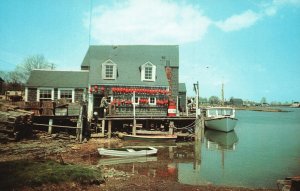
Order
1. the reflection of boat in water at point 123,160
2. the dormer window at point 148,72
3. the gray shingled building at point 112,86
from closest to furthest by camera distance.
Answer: the reflection of boat in water at point 123,160, the gray shingled building at point 112,86, the dormer window at point 148,72

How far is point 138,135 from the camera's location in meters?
25.2

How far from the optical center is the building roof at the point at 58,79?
29.3 meters

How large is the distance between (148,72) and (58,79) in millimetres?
10108

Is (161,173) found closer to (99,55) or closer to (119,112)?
(119,112)

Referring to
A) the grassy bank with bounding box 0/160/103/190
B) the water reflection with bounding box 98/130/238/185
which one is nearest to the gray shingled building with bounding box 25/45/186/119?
the water reflection with bounding box 98/130/238/185

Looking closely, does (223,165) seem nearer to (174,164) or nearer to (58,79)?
(174,164)

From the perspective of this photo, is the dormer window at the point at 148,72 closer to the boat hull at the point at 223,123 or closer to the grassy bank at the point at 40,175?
the boat hull at the point at 223,123

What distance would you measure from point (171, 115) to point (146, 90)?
3921 millimetres

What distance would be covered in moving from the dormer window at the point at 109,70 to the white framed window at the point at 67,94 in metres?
4.12

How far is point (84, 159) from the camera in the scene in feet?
58.3

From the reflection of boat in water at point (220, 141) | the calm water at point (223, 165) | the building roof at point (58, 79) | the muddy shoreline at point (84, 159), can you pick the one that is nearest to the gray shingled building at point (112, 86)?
the building roof at point (58, 79)

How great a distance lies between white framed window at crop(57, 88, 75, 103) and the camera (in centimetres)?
2936

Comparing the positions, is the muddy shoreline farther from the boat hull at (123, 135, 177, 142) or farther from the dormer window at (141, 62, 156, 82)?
the dormer window at (141, 62, 156, 82)

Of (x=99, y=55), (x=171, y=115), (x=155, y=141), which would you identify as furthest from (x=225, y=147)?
(x=99, y=55)
